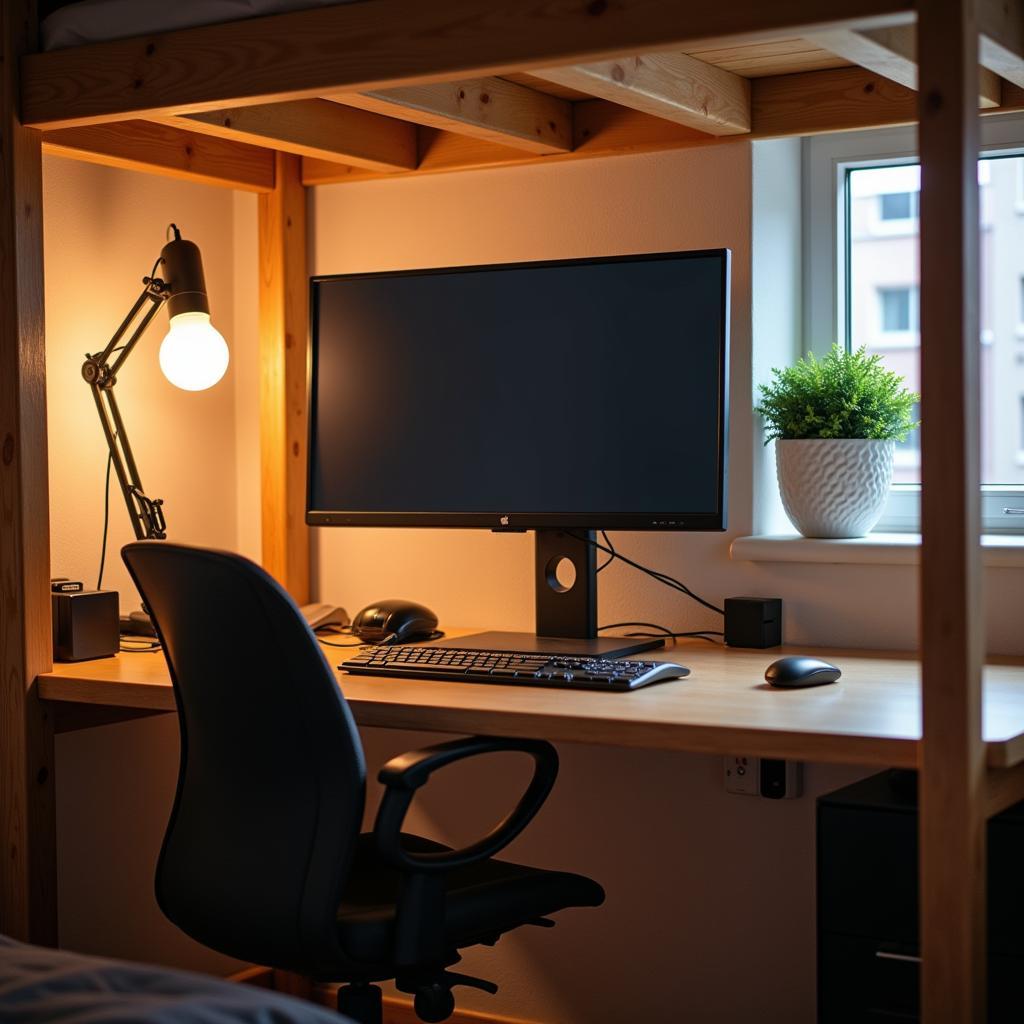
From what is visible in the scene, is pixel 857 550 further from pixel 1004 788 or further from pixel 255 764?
pixel 255 764

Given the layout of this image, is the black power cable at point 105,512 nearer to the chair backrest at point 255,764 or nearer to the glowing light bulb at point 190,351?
the glowing light bulb at point 190,351

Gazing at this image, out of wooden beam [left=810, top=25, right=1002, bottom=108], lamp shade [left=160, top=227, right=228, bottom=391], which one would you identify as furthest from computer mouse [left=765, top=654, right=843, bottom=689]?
lamp shade [left=160, top=227, right=228, bottom=391]

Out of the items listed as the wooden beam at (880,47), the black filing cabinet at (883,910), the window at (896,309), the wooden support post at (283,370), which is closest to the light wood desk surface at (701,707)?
the black filing cabinet at (883,910)

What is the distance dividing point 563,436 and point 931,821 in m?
0.97

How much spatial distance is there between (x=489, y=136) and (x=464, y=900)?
135cm

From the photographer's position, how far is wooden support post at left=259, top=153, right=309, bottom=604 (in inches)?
119

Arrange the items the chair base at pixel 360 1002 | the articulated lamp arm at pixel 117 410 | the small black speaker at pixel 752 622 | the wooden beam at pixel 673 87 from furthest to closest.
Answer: the articulated lamp arm at pixel 117 410 < the small black speaker at pixel 752 622 < the wooden beam at pixel 673 87 < the chair base at pixel 360 1002

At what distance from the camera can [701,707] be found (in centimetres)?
194

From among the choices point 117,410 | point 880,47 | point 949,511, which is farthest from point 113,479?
point 949,511

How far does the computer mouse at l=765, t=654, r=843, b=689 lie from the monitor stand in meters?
0.36

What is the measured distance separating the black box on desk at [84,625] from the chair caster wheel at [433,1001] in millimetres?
854

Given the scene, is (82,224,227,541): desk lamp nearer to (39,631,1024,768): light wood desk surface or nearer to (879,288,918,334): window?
(39,631,1024,768): light wood desk surface

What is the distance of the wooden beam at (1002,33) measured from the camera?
1.81 m

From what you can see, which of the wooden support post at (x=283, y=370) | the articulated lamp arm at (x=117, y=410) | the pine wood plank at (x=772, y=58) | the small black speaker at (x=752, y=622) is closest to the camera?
the pine wood plank at (x=772, y=58)
